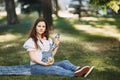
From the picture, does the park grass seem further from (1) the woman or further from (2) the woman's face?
(2) the woman's face

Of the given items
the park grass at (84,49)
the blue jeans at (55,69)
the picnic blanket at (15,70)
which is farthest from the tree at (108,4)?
the picnic blanket at (15,70)

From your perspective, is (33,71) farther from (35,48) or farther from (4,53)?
(4,53)

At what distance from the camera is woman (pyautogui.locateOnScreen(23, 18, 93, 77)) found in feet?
28.5

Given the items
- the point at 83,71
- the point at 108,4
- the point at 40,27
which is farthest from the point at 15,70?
the point at 108,4

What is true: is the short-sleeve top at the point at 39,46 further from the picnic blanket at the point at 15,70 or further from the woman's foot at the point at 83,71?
the woman's foot at the point at 83,71

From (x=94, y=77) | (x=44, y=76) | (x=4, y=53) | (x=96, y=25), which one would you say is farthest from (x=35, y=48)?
(x=96, y=25)

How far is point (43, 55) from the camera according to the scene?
8727 millimetres

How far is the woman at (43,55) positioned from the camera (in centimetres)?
869

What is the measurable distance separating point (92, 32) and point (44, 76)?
42.4ft

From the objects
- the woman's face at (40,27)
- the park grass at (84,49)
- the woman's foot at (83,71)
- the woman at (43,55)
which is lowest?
the park grass at (84,49)

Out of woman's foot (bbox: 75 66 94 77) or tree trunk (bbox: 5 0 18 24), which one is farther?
tree trunk (bbox: 5 0 18 24)

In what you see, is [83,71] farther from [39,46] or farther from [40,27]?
[40,27]

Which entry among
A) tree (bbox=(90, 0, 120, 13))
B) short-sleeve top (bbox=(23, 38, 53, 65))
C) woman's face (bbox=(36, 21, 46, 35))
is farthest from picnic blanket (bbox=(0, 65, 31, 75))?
tree (bbox=(90, 0, 120, 13))

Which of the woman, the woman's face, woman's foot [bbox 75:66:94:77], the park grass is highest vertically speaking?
the woman's face
